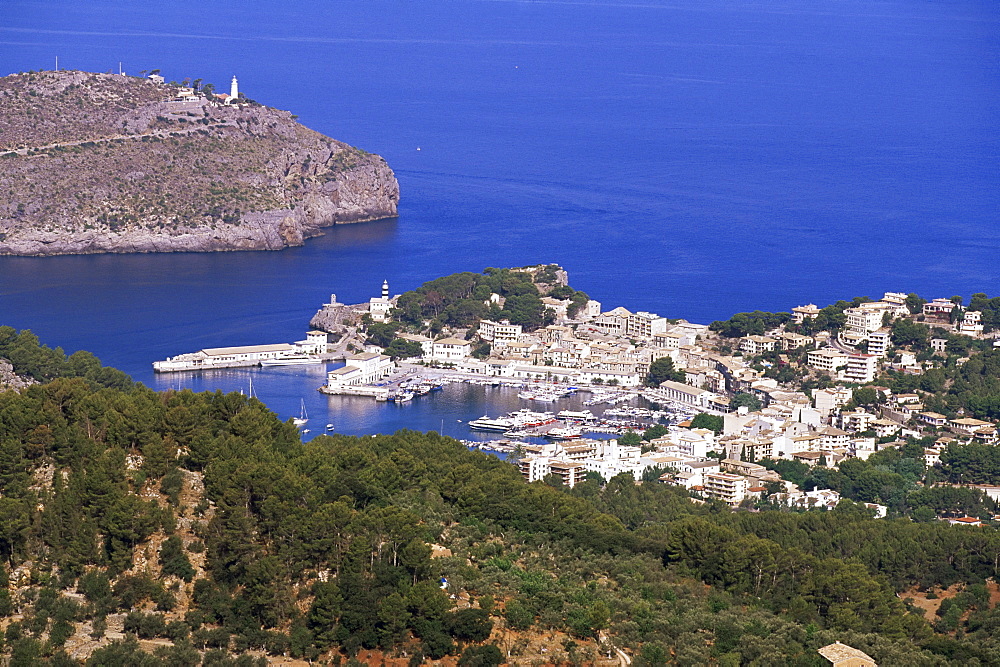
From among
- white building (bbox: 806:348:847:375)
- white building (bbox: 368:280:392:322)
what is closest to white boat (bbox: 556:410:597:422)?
white building (bbox: 806:348:847:375)

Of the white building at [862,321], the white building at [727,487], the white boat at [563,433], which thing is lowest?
the white building at [727,487]

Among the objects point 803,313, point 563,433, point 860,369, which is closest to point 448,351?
point 563,433

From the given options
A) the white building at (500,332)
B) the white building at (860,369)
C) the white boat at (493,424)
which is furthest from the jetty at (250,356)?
the white building at (860,369)

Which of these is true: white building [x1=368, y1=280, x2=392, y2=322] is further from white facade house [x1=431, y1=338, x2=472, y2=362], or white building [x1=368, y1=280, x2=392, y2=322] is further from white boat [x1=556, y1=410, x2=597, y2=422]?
white boat [x1=556, y1=410, x2=597, y2=422]

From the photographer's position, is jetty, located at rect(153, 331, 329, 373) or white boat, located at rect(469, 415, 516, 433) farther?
jetty, located at rect(153, 331, 329, 373)

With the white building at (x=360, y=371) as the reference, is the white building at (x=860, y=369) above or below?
above

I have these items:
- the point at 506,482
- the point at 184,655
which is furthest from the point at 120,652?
the point at 506,482

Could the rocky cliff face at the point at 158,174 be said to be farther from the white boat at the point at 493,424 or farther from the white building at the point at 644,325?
the white boat at the point at 493,424

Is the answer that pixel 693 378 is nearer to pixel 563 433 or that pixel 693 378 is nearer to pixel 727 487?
pixel 563 433
